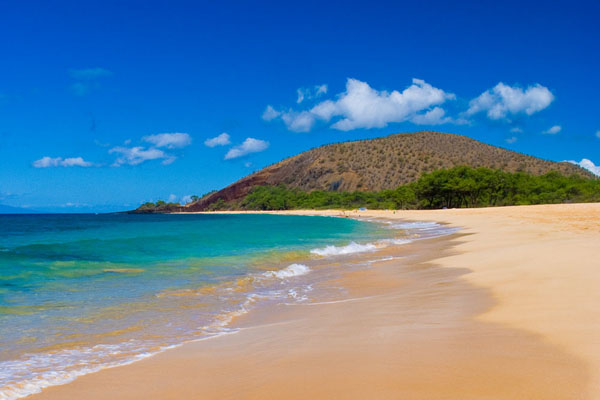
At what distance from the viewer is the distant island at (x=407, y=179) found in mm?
73750

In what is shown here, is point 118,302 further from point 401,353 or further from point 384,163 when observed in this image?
point 384,163

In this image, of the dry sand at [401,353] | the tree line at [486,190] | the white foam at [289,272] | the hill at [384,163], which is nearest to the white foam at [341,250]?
the white foam at [289,272]

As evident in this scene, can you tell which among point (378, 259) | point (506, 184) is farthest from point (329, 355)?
point (506, 184)

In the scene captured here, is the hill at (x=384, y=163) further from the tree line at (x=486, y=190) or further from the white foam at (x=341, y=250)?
the white foam at (x=341, y=250)

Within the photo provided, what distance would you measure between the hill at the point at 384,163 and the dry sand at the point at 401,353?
380 ft

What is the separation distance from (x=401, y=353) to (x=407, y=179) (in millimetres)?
121214

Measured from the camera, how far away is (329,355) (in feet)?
14.9

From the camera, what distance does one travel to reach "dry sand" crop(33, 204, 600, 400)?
3482 millimetres

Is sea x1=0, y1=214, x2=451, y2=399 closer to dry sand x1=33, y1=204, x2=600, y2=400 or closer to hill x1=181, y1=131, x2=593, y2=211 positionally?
dry sand x1=33, y1=204, x2=600, y2=400

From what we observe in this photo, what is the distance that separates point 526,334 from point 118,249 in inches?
851

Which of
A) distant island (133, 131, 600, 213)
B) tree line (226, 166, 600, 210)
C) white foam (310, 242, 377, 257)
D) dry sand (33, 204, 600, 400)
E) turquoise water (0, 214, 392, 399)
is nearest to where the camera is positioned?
dry sand (33, 204, 600, 400)

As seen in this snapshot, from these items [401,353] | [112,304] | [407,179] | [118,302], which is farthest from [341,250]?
[407,179]

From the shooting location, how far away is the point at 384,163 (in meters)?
134

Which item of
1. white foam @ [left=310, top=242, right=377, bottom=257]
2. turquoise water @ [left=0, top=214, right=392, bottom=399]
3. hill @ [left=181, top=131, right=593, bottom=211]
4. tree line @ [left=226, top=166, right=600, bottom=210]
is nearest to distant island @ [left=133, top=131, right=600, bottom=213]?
hill @ [left=181, top=131, right=593, bottom=211]
